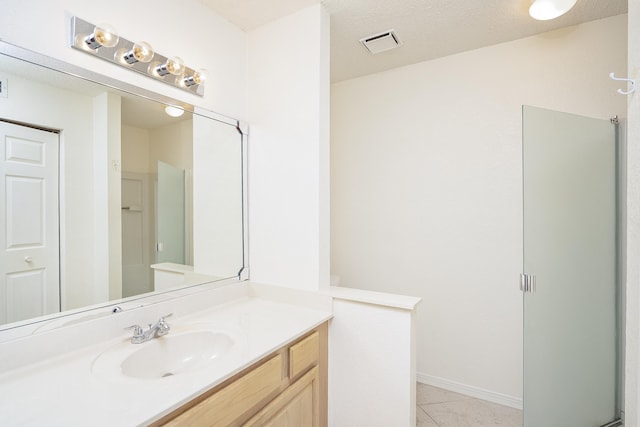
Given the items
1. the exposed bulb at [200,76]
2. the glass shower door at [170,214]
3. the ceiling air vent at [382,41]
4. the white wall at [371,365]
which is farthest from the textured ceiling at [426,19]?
the white wall at [371,365]

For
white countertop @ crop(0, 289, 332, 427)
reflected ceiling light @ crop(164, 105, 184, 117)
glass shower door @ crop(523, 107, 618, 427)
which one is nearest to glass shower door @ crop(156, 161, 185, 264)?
reflected ceiling light @ crop(164, 105, 184, 117)

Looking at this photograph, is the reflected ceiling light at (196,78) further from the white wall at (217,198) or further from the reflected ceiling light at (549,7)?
the reflected ceiling light at (549,7)

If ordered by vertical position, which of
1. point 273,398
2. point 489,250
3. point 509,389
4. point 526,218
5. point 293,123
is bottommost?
point 509,389

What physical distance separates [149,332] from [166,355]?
0.41ft

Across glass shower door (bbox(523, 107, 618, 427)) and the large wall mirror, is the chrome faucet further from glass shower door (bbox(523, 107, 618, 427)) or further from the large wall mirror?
glass shower door (bbox(523, 107, 618, 427))

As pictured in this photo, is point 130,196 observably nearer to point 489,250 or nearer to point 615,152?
point 489,250

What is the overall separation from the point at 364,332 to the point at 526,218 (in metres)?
1.06

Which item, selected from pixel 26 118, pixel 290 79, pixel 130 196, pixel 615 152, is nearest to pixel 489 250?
pixel 615 152

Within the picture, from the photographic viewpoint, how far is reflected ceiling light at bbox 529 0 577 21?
1.53 meters

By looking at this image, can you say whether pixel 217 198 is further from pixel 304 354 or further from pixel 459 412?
pixel 459 412

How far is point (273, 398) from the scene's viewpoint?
1227 mm

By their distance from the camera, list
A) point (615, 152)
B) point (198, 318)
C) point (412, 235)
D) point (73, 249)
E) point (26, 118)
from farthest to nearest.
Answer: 1. point (412, 235)
2. point (615, 152)
3. point (198, 318)
4. point (73, 249)
5. point (26, 118)

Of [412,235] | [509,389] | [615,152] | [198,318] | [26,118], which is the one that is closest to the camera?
[26,118]

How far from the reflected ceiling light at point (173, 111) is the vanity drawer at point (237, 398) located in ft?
4.20
